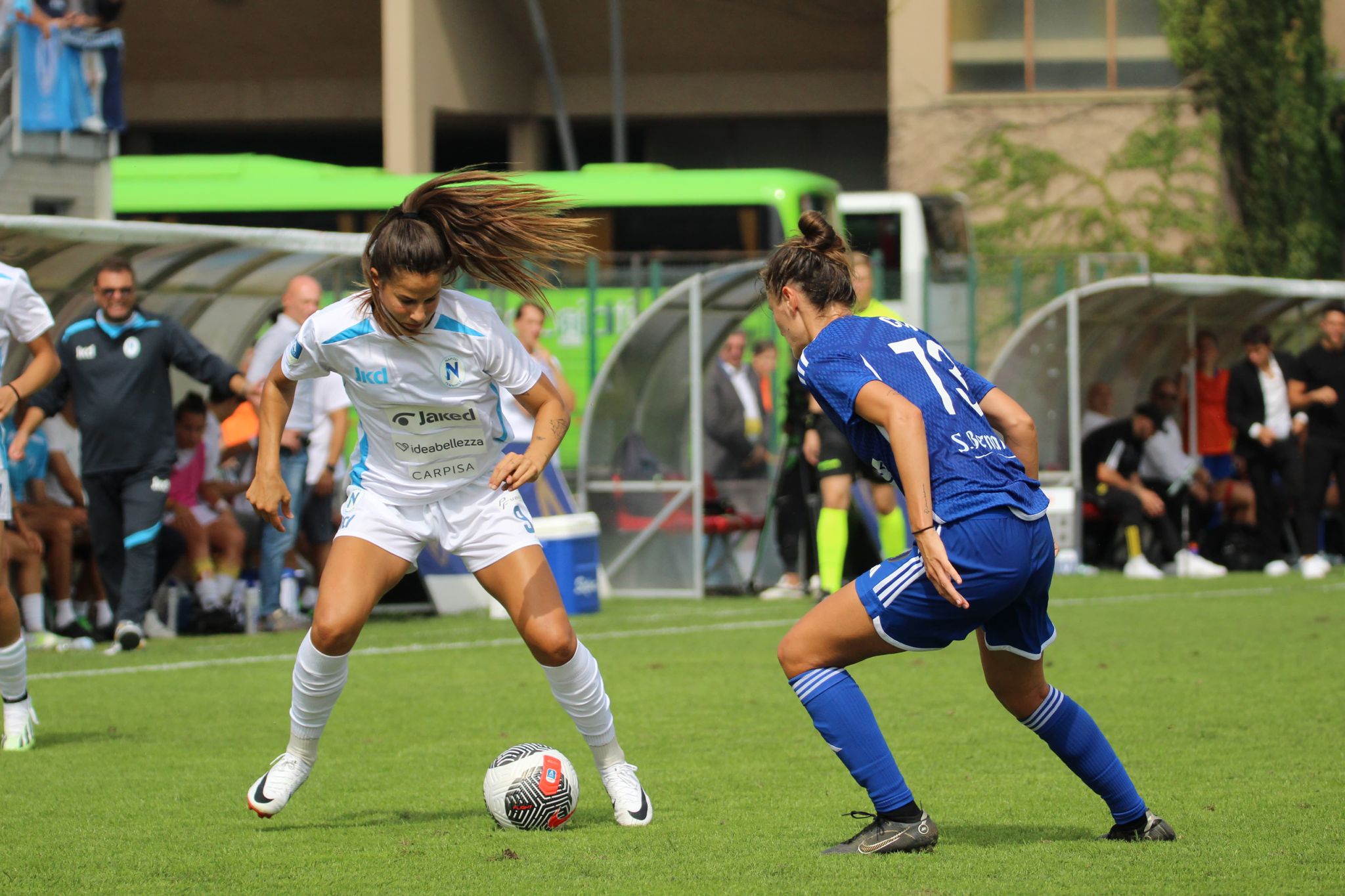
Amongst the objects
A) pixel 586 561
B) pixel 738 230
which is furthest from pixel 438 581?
pixel 738 230

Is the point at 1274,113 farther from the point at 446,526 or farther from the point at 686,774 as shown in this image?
the point at 446,526

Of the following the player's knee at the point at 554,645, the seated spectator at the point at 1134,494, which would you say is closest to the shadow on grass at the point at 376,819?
the player's knee at the point at 554,645

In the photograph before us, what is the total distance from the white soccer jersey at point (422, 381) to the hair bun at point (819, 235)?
1.10 meters

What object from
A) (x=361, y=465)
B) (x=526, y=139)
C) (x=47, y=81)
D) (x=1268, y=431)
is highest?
(x=526, y=139)

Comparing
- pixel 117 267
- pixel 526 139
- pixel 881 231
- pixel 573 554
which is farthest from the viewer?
pixel 526 139

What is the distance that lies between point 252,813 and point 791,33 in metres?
32.7

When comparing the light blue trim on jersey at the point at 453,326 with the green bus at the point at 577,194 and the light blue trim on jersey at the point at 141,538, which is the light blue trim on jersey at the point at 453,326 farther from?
the green bus at the point at 577,194

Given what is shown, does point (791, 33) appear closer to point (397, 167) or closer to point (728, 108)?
point (728, 108)

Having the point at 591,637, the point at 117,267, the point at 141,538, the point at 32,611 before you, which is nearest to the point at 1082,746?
the point at 591,637

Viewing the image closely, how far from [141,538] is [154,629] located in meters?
1.52

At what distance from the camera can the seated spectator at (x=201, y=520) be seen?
11.9m

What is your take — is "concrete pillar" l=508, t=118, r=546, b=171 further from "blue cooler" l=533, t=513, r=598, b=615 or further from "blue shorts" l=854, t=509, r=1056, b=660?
"blue shorts" l=854, t=509, r=1056, b=660

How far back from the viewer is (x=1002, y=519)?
4668 mm

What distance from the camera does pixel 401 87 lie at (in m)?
32.8
